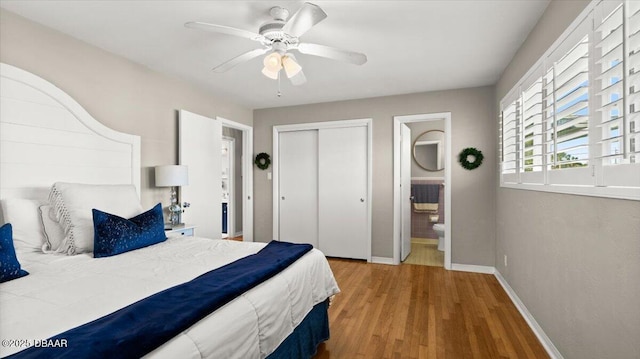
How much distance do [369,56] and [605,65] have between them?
6.10 feet

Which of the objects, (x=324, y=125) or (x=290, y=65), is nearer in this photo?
(x=290, y=65)

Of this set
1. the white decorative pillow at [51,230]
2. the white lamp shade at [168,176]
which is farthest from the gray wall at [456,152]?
the white decorative pillow at [51,230]

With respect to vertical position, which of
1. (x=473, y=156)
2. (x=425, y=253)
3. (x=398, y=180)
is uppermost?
(x=473, y=156)

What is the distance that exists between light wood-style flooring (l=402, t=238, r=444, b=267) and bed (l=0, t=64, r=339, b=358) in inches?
102

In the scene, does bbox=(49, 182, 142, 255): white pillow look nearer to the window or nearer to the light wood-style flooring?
the window

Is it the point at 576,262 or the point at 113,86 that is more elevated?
the point at 113,86

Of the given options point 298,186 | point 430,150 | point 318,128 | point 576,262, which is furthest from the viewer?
point 430,150

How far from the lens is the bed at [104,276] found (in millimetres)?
1046

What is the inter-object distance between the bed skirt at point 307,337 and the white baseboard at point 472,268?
8.13 feet

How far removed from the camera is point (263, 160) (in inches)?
195

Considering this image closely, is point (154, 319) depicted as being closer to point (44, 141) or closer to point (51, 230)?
point (51, 230)

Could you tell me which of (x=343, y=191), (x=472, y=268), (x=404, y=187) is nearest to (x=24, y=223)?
(x=343, y=191)

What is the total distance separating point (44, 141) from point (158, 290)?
1.80 meters

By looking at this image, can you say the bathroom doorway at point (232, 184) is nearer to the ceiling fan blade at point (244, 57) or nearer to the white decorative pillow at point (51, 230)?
the ceiling fan blade at point (244, 57)
